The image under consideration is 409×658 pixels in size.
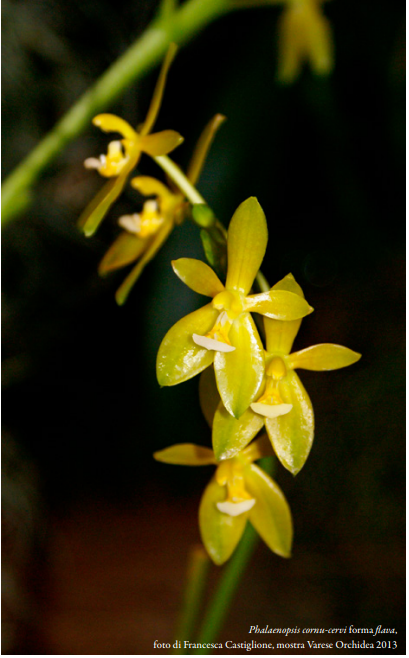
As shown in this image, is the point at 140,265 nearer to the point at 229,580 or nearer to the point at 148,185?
the point at 148,185

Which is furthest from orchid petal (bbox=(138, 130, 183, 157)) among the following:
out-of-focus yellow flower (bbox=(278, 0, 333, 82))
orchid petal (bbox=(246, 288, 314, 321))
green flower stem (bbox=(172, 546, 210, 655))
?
out-of-focus yellow flower (bbox=(278, 0, 333, 82))

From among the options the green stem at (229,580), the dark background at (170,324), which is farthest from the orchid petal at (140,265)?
the dark background at (170,324)

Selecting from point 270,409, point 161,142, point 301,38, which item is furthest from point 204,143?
point 301,38

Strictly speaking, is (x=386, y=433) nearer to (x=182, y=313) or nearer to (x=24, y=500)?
(x=182, y=313)

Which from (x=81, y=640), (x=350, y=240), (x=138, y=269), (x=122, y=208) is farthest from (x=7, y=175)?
(x=81, y=640)

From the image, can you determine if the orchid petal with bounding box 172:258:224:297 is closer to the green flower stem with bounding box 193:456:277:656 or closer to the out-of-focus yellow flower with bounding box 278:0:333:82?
the green flower stem with bounding box 193:456:277:656

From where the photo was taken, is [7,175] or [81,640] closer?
[7,175]
